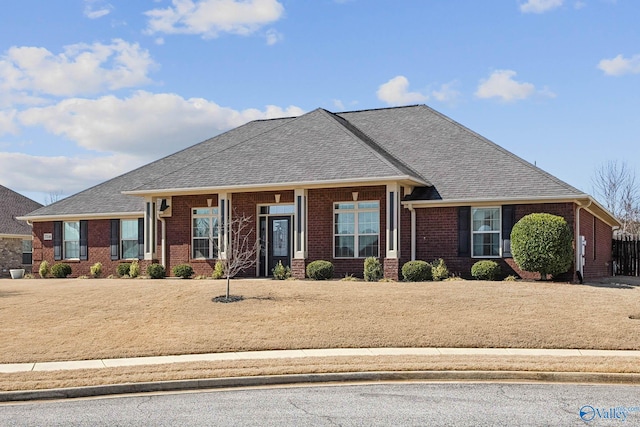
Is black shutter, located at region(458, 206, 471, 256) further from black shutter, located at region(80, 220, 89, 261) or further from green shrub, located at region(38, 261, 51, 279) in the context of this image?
green shrub, located at region(38, 261, 51, 279)

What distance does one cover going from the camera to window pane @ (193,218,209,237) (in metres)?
27.2

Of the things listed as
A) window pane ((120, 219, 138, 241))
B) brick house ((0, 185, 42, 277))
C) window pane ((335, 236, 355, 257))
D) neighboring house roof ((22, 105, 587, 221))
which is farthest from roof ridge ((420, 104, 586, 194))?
brick house ((0, 185, 42, 277))

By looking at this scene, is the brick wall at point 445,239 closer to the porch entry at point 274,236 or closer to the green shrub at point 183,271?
the porch entry at point 274,236

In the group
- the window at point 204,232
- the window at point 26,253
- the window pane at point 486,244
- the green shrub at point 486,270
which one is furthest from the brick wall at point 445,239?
the window at point 26,253

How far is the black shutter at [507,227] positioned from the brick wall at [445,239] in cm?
14

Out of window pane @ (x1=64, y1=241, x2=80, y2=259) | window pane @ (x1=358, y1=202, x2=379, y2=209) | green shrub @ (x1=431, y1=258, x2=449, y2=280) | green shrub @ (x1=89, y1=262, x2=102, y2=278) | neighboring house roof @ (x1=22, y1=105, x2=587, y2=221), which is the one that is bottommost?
green shrub @ (x1=89, y1=262, x2=102, y2=278)

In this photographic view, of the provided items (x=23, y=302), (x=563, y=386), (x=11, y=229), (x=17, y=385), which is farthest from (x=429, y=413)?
(x=11, y=229)

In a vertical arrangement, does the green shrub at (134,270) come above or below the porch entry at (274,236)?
below

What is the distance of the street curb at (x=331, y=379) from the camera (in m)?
11.6

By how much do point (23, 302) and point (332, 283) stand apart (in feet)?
28.6

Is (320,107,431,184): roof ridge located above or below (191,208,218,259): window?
above

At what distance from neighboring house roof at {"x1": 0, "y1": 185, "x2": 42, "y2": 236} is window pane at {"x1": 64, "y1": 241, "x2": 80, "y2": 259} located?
807 centimetres

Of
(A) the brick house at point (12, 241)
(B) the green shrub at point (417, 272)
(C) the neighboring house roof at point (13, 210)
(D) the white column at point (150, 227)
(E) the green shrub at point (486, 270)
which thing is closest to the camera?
(B) the green shrub at point (417, 272)

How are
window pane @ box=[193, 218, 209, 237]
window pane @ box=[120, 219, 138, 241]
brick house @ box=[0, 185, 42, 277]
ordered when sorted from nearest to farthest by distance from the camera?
window pane @ box=[193, 218, 209, 237] → window pane @ box=[120, 219, 138, 241] → brick house @ box=[0, 185, 42, 277]
